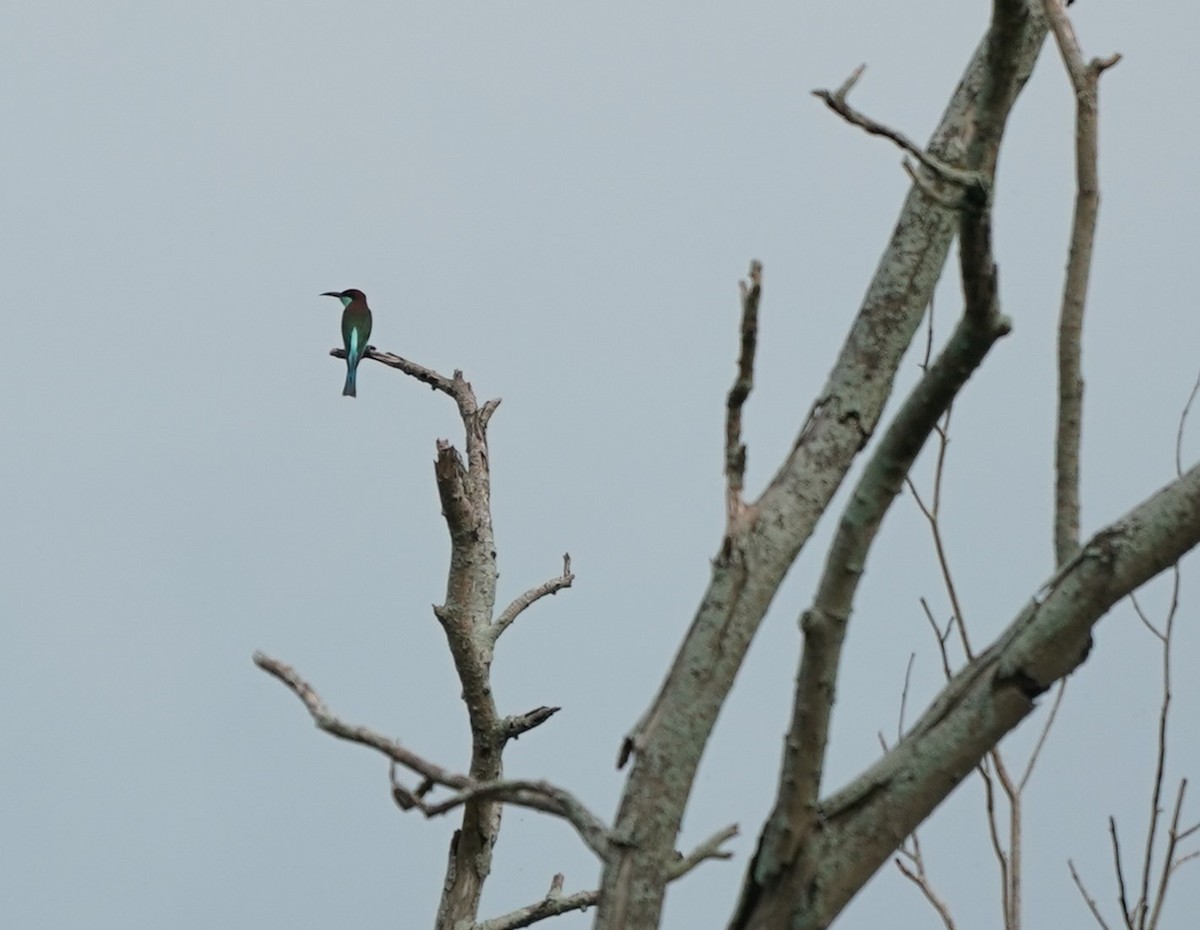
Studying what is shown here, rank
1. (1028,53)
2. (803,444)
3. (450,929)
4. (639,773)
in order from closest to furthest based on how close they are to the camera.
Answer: (639,773) → (803,444) → (1028,53) → (450,929)

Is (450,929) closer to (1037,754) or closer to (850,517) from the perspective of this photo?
(1037,754)

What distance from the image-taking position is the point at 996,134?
153 cm

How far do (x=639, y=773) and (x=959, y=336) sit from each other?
569 mm

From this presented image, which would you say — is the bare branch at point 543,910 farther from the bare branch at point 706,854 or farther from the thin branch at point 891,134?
the thin branch at point 891,134

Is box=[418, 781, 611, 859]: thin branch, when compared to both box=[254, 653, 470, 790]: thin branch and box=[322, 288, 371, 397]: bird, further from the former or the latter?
box=[322, 288, 371, 397]: bird

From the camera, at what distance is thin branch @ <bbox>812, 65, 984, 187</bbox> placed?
1383 millimetres

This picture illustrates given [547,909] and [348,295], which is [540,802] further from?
[348,295]

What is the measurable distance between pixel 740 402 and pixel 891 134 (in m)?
0.32

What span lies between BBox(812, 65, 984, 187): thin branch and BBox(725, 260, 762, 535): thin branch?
171 millimetres

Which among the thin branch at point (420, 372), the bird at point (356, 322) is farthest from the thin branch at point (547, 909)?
the bird at point (356, 322)

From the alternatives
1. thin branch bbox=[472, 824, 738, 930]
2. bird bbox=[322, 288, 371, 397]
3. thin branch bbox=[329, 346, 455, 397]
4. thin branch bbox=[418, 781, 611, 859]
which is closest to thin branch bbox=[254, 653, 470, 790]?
thin branch bbox=[418, 781, 611, 859]

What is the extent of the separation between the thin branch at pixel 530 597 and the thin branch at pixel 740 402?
82.1 inches

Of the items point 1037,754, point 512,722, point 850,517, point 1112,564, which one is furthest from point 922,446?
point 512,722

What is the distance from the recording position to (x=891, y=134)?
143 centimetres
